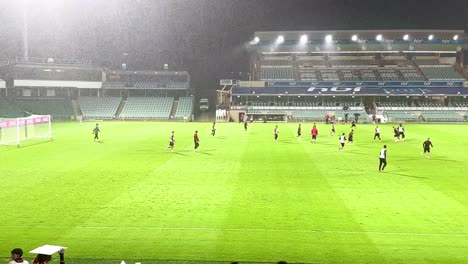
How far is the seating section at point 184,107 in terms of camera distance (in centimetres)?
8354

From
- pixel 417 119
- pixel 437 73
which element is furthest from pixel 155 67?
pixel 437 73

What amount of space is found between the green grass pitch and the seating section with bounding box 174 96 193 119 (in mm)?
50075

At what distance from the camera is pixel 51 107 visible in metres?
79.9

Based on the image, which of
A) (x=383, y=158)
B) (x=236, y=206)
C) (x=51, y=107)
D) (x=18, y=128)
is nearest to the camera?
(x=236, y=206)

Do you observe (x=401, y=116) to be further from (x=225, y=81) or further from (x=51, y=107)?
(x=51, y=107)

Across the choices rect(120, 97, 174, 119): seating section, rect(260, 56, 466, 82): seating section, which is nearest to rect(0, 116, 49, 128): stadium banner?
rect(120, 97, 174, 119): seating section

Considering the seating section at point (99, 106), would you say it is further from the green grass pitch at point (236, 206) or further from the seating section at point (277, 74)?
the green grass pitch at point (236, 206)

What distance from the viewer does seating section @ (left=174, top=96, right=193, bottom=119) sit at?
83537mm

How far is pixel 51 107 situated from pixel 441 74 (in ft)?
257

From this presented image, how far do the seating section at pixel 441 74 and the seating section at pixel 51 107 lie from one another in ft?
238

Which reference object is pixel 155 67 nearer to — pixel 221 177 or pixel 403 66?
pixel 403 66

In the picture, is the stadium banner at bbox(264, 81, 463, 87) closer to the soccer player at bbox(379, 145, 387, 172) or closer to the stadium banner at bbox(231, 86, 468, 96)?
the stadium banner at bbox(231, 86, 468, 96)

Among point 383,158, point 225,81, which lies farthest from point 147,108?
point 383,158

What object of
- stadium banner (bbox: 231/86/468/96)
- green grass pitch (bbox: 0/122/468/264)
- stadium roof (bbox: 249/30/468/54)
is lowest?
green grass pitch (bbox: 0/122/468/264)
